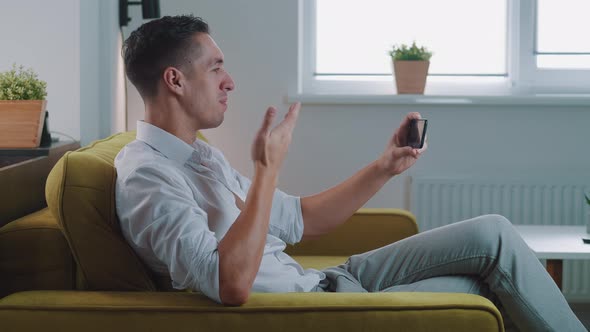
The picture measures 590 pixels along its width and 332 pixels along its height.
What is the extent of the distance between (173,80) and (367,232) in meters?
1.10

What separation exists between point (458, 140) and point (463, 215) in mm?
314

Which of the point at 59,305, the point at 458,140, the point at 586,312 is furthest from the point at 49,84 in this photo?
the point at 586,312

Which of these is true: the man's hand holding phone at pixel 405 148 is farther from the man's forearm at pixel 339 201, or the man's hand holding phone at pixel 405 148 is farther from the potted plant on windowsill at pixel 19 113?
the potted plant on windowsill at pixel 19 113

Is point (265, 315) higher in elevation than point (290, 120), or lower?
lower

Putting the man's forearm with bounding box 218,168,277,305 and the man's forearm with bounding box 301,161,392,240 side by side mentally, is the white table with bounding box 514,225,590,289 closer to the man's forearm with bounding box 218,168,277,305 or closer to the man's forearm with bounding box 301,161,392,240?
the man's forearm with bounding box 301,161,392,240

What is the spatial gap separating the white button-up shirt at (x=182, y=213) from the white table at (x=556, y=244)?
3.11 ft

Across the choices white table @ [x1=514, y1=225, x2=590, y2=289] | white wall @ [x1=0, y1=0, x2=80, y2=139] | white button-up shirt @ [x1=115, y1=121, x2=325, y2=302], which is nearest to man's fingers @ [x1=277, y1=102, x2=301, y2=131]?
white button-up shirt @ [x1=115, y1=121, x2=325, y2=302]

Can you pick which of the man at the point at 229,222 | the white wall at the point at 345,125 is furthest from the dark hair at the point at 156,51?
the white wall at the point at 345,125

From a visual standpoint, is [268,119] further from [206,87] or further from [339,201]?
[339,201]

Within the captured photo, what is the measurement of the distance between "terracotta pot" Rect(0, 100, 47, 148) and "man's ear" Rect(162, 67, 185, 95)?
56cm

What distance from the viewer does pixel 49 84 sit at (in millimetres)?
2451

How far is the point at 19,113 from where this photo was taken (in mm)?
2178

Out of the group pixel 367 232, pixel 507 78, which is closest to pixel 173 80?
pixel 367 232

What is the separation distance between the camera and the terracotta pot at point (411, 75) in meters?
3.49
